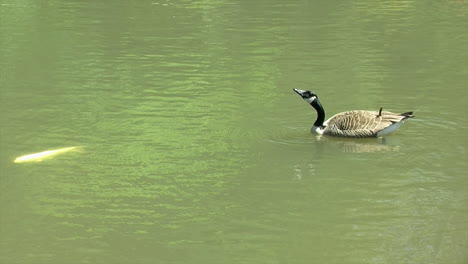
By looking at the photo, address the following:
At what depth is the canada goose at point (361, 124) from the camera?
16.6 metres

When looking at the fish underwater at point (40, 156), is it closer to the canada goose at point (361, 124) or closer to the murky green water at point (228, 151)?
the murky green water at point (228, 151)

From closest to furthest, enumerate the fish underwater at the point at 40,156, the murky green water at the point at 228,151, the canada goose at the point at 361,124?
the murky green water at the point at 228,151 → the fish underwater at the point at 40,156 → the canada goose at the point at 361,124

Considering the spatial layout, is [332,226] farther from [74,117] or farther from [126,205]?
[74,117]

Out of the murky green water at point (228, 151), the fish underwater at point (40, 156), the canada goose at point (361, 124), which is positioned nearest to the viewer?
the murky green water at point (228, 151)

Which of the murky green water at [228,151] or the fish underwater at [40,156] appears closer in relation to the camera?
the murky green water at [228,151]

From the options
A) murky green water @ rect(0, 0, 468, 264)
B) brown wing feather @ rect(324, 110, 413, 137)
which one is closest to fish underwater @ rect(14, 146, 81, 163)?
murky green water @ rect(0, 0, 468, 264)

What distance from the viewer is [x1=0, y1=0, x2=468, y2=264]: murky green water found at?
11.7 metres

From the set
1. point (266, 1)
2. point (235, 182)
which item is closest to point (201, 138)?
point (235, 182)

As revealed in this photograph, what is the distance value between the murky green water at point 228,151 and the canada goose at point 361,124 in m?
0.22

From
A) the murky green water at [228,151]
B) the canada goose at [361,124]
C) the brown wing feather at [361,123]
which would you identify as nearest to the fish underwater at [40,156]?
the murky green water at [228,151]

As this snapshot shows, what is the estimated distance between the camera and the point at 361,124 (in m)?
16.8

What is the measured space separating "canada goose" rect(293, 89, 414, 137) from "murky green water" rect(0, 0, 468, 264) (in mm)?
218

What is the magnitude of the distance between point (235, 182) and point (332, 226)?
8.24ft

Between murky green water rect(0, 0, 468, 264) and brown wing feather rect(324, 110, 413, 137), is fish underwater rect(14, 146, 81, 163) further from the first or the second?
brown wing feather rect(324, 110, 413, 137)
